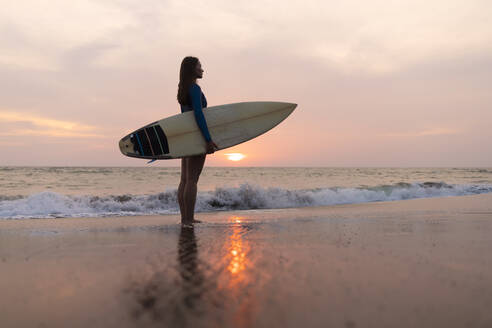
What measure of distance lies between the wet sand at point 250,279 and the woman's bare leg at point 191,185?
34.7 inches

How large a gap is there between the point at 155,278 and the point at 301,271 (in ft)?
2.41

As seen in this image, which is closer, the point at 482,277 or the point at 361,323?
the point at 361,323

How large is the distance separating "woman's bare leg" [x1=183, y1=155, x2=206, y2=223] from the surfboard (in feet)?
0.33

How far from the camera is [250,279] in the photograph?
176 cm

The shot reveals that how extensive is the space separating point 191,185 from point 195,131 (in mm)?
694

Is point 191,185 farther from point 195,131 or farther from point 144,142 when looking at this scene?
point 144,142

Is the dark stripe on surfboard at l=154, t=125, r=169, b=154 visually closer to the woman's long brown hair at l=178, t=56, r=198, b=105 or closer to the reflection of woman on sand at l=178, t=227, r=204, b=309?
the woman's long brown hair at l=178, t=56, r=198, b=105

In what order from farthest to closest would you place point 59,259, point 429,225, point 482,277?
point 429,225 < point 59,259 < point 482,277

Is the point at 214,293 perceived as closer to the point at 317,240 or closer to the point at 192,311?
the point at 192,311

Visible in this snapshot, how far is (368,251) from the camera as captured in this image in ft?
7.91

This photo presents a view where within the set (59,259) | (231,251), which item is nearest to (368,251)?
(231,251)

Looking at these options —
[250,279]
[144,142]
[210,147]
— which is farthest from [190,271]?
[144,142]

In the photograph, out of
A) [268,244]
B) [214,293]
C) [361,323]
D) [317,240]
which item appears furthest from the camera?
[317,240]

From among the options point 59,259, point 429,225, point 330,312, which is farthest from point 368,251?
point 59,259
